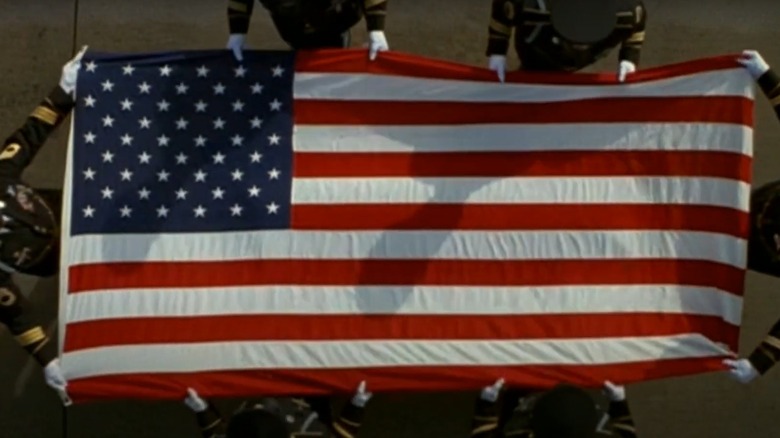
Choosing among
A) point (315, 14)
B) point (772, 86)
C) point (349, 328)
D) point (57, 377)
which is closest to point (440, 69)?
point (315, 14)

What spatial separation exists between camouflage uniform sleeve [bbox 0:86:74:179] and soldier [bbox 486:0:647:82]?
1.60 m

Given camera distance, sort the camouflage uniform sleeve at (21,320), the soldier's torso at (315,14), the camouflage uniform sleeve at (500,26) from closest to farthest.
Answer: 1. the soldier's torso at (315,14)
2. the camouflage uniform sleeve at (500,26)
3. the camouflage uniform sleeve at (21,320)

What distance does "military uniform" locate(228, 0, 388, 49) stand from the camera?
147 inches

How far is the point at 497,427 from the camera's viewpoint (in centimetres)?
399

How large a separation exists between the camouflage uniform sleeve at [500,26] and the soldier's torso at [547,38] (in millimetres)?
13

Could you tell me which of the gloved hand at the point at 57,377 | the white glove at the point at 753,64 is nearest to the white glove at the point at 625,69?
the white glove at the point at 753,64

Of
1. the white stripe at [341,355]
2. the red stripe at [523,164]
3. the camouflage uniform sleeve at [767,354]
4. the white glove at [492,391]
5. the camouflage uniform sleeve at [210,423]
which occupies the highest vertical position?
the red stripe at [523,164]

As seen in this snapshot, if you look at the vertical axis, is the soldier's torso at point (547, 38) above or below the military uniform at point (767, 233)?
above

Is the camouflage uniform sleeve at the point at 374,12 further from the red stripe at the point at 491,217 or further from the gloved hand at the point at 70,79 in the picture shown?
the gloved hand at the point at 70,79

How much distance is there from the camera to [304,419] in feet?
12.7

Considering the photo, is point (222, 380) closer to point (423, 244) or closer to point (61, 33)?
point (423, 244)

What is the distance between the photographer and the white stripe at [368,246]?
393cm

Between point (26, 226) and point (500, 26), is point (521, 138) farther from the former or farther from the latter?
point (26, 226)

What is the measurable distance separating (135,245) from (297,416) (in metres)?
0.86
